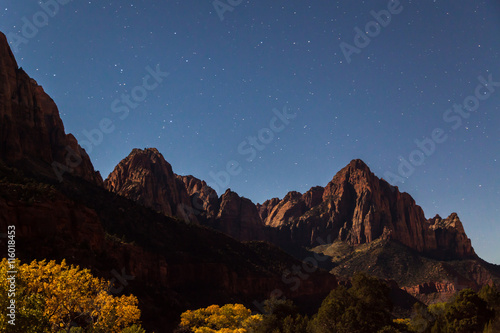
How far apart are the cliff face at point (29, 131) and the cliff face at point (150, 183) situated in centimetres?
3726

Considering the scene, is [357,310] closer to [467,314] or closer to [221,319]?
[221,319]

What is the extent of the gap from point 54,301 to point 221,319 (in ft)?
63.3

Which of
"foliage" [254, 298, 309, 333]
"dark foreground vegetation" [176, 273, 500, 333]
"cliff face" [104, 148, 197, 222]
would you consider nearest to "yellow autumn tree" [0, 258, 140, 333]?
"dark foreground vegetation" [176, 273, 500, 333]

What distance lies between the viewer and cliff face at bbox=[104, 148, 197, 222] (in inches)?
6432

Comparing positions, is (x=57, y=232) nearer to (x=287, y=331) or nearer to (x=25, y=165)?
(x=287, y=331)

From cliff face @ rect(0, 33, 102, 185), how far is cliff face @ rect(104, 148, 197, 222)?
122ft

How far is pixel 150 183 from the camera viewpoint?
550 ft

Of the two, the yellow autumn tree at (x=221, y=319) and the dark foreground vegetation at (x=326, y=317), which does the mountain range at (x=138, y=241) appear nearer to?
the yellow autumn tree at (x=221, y=319)

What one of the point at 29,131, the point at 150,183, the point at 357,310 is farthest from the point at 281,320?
the point at 150,183

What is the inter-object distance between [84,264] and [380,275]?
421ft

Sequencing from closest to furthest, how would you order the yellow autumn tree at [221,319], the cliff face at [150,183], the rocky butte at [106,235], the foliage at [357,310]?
1. the yellow autumn tree at [221,319]
2. the foliage at [357,310]
3. the rocky butte at [106,235]
4. the cliff face at [150,183]

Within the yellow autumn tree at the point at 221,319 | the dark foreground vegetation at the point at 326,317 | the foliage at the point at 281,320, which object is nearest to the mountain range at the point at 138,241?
the yellow autumn tree at the point at 221,319

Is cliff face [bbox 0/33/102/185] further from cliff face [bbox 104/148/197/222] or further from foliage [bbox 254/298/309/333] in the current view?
foliage [bbox 254/298/309/333]

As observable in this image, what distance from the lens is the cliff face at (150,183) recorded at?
163 meters
